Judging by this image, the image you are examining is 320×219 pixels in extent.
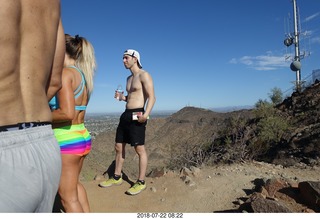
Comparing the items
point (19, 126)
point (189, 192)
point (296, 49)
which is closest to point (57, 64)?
point (19, 126)

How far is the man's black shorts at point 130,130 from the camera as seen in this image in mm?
4566

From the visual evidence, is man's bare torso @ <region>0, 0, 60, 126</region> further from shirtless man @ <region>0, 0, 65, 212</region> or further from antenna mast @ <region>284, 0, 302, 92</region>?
antenna mast @ <region>284, 0, 302, 92</region>

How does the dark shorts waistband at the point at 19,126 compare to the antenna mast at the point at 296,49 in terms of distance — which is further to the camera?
the antenna mast at the point at 296,49

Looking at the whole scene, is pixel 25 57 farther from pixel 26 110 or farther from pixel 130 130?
pixel 130 130

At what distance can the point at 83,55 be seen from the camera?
2.92m

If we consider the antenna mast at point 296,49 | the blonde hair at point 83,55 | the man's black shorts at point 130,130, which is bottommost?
the man's black shorts at point 130,130

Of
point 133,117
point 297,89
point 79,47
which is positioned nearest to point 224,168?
point 133,117

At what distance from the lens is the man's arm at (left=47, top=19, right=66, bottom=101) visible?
141cm

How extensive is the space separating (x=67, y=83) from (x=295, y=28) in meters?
21.2

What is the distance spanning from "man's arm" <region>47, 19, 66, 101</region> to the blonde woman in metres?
0.98

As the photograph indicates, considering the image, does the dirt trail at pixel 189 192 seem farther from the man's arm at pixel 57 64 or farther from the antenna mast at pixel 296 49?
the antenna mast at pixel 296 49

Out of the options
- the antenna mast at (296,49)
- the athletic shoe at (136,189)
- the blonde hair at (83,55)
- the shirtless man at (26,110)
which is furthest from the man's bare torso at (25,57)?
the antenna mast at (296,49)

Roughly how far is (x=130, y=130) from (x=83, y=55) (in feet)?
6.21

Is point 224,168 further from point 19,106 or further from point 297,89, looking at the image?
point 297,89
